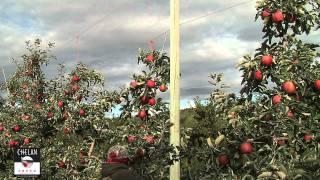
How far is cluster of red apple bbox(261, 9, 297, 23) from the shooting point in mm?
6535

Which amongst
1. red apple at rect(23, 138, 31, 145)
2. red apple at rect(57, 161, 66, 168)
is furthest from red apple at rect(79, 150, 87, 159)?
red apple at rect(23, 138, 31, 145)

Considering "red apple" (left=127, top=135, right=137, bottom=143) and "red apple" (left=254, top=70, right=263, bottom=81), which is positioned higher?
"red apple" (left=254, top=70, right=263, bottom=81)

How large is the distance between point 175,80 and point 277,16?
1989 mm

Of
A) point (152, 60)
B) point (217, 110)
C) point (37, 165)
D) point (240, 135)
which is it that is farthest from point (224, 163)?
point (37, 165)

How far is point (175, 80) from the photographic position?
8.03 m

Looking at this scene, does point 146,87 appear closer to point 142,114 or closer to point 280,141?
point 142,114

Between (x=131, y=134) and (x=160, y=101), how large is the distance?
74 centimetres

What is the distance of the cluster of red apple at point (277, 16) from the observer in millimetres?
6535

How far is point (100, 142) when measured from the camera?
1205 cm

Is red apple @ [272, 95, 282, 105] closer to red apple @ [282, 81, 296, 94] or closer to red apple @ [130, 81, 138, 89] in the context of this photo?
red apple @ [282, 81, 296, 94]

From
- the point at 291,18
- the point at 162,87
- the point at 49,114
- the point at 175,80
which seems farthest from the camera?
the point at 49,114

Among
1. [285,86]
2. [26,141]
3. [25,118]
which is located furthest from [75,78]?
[285,86]

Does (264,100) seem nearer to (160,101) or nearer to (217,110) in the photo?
(217,110)

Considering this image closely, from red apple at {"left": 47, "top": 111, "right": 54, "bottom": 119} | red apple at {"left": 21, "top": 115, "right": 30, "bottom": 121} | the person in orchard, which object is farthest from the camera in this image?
red apple at {"left": 21, "top": 115, "right": 30, "bottom": 121}
